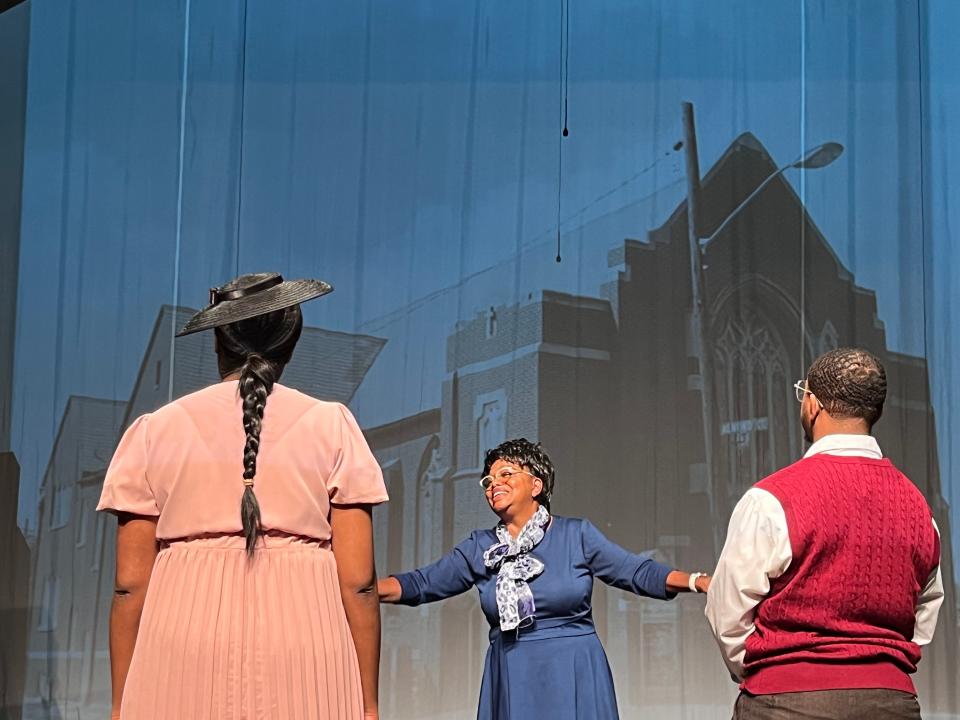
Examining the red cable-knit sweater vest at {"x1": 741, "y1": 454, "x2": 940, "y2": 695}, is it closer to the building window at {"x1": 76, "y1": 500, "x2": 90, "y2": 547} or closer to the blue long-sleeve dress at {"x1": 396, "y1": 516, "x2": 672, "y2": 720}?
the blue long-sleeve dress at {"x1": 396, "y1": 516, "x2": 672, "y2": 720}

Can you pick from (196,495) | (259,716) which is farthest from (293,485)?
(259,716)

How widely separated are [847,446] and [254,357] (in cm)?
88

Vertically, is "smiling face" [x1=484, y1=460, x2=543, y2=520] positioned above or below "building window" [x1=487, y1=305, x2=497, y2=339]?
below

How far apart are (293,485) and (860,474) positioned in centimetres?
83

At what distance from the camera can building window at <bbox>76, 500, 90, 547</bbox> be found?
226 inches

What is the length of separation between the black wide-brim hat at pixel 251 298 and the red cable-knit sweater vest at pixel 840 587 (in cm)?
73

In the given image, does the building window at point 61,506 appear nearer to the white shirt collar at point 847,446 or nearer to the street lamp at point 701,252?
the street lamp at point 701,252

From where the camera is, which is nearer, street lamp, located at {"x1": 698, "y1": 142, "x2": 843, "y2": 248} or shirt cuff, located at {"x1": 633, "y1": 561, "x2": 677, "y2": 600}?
shirt cuff, located at {"x1": 633, "y1": 561, "x2": 677, "y2": 600}

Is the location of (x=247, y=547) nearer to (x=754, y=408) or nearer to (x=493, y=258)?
(x=493, y=258)

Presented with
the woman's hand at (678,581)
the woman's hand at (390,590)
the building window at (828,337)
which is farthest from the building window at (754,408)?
the woman's hand at (390,590)

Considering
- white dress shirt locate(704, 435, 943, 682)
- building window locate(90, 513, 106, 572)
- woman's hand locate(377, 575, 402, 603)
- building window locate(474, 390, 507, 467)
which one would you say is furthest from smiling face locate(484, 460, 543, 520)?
building window locate(90, 513, 106, 572)

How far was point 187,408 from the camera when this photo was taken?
5.49ft

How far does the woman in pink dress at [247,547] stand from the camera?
1604mm

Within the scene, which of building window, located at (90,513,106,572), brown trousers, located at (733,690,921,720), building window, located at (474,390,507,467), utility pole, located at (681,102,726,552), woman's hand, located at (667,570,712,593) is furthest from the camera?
building window, located at (90,513,106,572)
